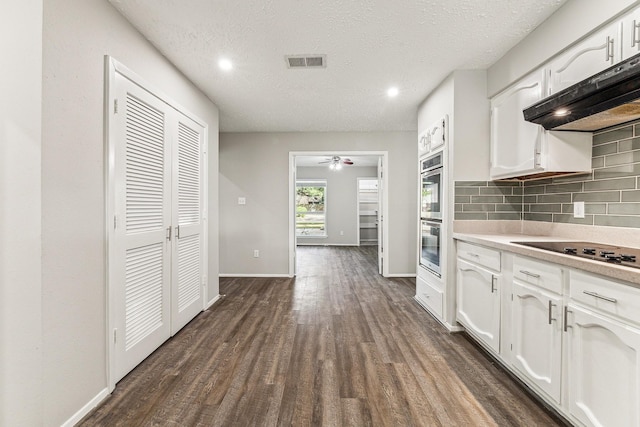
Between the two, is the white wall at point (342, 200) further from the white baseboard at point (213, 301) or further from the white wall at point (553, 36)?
the white wall at point (553, 36)

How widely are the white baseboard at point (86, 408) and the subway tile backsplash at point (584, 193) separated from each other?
2967mm

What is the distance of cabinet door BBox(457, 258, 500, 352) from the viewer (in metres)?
2.13

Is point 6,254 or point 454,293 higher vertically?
point 6,254

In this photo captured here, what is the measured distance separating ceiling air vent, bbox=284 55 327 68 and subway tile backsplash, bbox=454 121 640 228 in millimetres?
1664

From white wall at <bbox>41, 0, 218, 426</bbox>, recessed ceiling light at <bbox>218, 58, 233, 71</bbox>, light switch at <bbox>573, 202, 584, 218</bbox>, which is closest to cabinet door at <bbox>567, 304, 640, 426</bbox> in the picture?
light switch at <bbox>573, 202, 584, 218</bbox>

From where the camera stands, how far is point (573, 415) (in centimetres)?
146

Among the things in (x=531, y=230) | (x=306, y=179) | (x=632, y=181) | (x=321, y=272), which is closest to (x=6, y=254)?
(x=632, y=181)

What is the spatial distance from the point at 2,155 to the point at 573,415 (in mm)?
2853

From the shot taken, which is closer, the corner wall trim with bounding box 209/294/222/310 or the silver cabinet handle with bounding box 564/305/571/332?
the silver cabinet handle with bounding box 564/305/571/332

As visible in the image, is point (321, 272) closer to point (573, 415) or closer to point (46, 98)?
point (573, 415)

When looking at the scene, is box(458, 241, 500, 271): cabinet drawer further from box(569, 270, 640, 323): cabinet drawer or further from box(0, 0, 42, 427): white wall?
box(0, 0, 42, 427): white wall

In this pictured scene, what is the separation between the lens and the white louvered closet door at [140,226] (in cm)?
193

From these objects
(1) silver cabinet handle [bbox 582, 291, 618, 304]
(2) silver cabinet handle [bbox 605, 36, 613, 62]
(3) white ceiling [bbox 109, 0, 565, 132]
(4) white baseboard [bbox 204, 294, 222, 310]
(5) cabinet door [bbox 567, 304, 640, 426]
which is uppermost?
(3) white ceiling [bbox 109, 0, 565, 132]

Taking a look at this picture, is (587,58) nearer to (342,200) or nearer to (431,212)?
(431,212)
